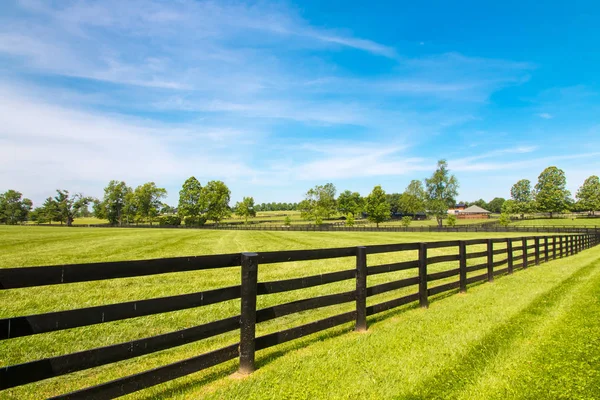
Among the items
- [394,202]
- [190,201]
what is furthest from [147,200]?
[394,202]

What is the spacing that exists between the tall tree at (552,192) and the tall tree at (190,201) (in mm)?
97938

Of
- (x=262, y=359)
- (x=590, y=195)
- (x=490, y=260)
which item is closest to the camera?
(x=262, y=359)

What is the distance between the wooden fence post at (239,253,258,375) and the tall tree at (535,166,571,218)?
115 metres

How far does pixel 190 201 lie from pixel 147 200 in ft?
72.2

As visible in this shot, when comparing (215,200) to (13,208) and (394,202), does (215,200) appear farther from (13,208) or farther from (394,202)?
(394,202)

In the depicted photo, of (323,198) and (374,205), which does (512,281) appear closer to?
(374,205)

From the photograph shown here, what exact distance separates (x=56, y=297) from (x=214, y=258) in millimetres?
6643

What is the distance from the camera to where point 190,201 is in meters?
88.3

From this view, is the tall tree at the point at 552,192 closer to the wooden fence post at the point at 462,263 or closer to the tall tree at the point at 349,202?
the tall tree at the point at 349,202

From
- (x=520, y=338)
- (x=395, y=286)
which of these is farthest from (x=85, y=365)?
A: (x=520, y=338)

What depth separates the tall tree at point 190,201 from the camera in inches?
3425

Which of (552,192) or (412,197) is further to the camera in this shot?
(412,197)

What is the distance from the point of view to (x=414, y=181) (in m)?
144

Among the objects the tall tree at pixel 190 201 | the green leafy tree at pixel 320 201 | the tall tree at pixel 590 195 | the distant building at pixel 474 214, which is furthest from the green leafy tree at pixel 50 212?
the tall tree at pixel 590 195
